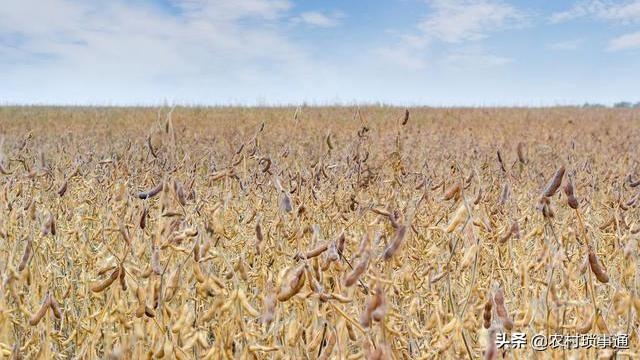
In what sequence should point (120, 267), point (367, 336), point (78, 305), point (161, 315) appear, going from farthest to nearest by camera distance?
point (78, 305)
point (161, 315)
point (120, 267)
point (367, 336)

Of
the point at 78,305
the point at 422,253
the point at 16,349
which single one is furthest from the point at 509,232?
the point at 78,305

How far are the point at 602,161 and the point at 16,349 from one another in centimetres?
745

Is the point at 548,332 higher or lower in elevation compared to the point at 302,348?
higher

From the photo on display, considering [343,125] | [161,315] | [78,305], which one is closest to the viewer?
[161,315]

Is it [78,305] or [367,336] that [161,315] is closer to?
[367,336]

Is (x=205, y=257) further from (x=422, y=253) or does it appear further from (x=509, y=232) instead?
(x=422, y=253)

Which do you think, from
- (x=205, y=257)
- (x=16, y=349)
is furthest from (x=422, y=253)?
(x=16, y=349)

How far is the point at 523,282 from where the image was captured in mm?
1484

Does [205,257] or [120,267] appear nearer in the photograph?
[120,267]

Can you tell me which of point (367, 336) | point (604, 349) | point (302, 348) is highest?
point (367, 336)

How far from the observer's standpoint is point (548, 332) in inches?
50.4

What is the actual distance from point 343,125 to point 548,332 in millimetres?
12700

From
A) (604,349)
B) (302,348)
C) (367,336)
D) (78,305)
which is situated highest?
(367,336)

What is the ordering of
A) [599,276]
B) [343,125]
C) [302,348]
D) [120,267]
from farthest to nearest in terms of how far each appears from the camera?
[343,125]
[302,348]
[120,267]
[599,276]
